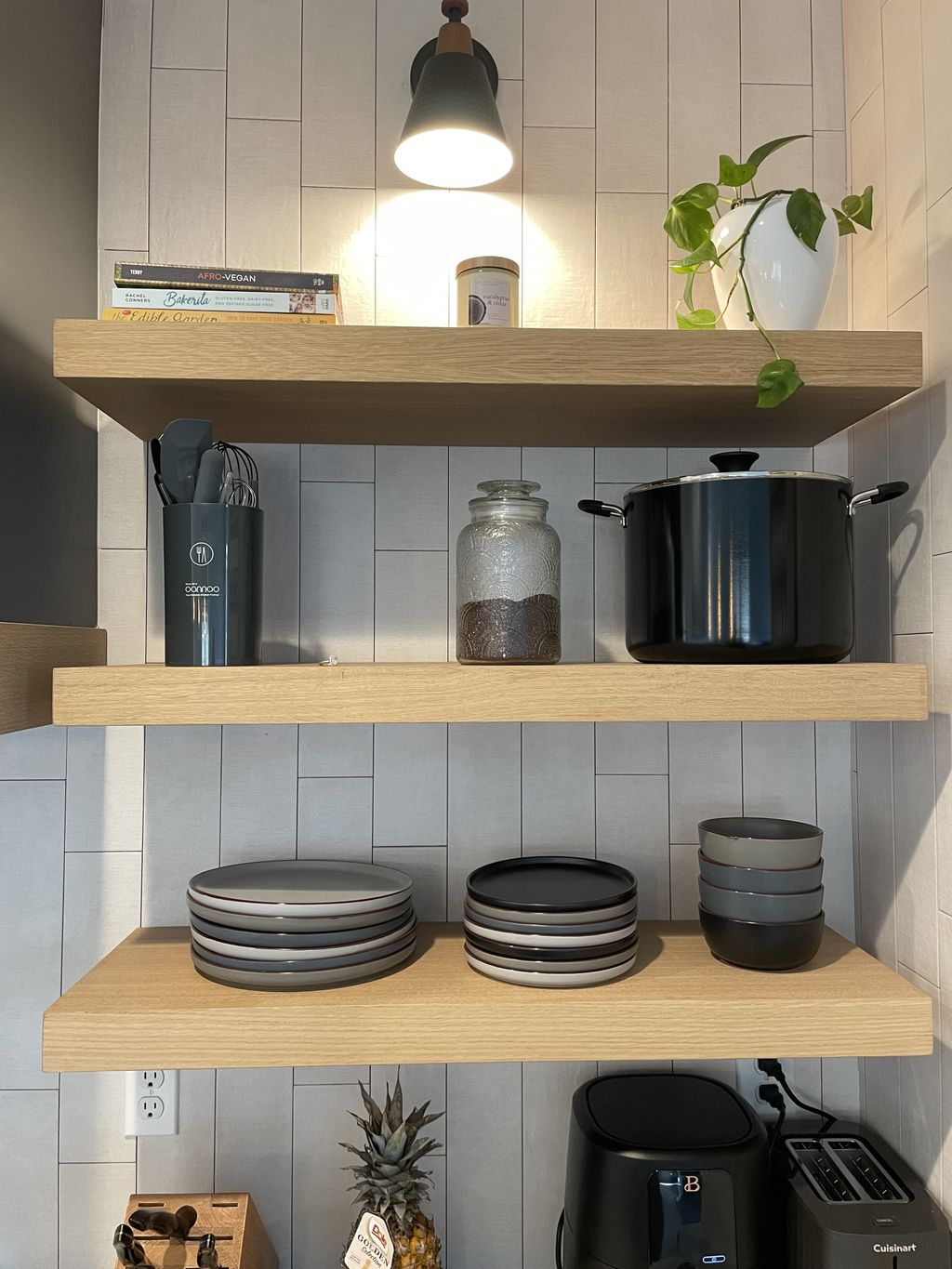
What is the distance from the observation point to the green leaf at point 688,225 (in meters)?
1.06

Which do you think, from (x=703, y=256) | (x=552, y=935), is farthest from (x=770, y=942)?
(x=703, y=256)

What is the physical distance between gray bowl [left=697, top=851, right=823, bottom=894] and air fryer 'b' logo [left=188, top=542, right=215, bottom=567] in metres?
0.62

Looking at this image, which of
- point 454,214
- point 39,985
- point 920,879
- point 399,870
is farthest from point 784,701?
point 39,985

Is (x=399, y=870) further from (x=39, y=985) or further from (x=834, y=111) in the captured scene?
(x=834, y=111)

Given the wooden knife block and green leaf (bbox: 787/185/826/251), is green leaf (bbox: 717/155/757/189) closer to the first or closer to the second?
green leaf (bbox: 787/185/826/251)

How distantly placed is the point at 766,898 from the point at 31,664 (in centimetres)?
78

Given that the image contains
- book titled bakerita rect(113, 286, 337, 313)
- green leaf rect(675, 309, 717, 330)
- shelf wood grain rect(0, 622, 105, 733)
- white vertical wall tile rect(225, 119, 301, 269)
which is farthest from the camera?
white vertical wall tile rect(225, 119, 301, 269)

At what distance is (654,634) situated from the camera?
989 millimetres

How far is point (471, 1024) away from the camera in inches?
36.2

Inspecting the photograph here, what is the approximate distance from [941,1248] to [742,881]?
38 centimetres

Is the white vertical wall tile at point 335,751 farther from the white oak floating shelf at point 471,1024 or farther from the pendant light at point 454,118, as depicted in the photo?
the pendant light at point 454,118

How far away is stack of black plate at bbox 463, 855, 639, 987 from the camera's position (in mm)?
958

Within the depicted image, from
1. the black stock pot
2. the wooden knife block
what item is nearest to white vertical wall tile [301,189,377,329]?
the black stock pot

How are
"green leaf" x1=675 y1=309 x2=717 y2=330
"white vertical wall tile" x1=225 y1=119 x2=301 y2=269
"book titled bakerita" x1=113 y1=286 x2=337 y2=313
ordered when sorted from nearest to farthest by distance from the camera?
"book titled bakerita" x1=113 y1=286 x2=337 y2=313
"green leaf" x1=675 y1=309 x2=717 y2=330
"white vertical wall tile" x1=225 y1=119 x2=301 y2=269
